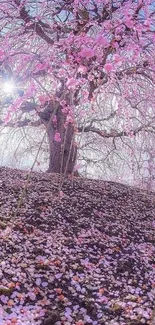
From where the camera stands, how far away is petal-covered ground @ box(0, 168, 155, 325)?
159 inches

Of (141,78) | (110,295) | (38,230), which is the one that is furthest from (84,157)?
(110,295)

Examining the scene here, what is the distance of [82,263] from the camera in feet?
16.5

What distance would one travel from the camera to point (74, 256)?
516 centimetres

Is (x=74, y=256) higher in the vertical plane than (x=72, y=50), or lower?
lower

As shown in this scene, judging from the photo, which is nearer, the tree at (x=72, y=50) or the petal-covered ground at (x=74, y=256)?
the petal-covered ground at (x=74, y=256)

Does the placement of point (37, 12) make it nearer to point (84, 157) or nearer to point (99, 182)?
point (99, 182)

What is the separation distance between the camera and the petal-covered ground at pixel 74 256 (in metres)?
4.05

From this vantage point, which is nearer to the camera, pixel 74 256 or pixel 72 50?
pixel 74 256

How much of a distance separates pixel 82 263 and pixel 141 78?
530 cm

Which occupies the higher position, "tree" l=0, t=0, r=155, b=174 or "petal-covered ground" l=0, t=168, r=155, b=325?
"tree" l=0, t=0, r=155, b=174

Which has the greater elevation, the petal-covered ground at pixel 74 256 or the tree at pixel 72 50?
the tree at pixel 72 50

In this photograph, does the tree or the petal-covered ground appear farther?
the tree

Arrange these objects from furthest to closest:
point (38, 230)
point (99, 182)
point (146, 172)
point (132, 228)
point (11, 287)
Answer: point (146, 172) < point (99, 182) < point (132, 228) < point (38, 230) < point (11, 287)

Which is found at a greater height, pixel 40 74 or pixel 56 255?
pixel 40 74
